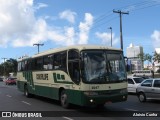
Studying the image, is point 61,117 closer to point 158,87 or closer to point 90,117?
point 90,117

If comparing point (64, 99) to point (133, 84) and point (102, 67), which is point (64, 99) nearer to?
point (102, 67)

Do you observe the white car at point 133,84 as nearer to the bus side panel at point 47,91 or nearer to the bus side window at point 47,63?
the bus side panel at point 47,91

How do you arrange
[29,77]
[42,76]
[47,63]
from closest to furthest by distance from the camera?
[47,63], [42,76], [29,77]

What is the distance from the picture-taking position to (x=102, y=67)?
1517 cm

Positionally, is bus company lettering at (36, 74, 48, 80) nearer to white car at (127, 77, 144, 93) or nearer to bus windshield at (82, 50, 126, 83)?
bus windshield at (82, 50, 126, 83)

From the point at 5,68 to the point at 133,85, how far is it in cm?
14706

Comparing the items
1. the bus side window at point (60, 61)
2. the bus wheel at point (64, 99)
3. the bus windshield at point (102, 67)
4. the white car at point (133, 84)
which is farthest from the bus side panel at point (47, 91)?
the white car at point (133, 84)

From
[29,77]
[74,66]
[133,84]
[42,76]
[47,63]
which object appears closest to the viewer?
[74,66]

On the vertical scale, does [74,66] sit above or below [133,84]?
above

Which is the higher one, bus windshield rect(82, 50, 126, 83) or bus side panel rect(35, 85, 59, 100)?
bus windshield rect(82, 50, 126, 83)

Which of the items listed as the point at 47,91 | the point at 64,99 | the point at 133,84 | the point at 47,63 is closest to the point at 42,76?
the point at 47,63

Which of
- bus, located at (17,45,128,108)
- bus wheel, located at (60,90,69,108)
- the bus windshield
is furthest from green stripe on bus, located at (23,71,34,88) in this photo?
the bus windshield

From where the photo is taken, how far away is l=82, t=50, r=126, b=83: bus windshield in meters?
15.0

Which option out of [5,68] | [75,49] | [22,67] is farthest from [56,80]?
[5,68]
